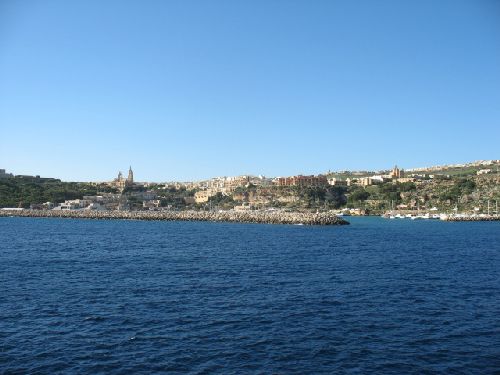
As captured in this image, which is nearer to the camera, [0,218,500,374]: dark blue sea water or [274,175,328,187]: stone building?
[0,218,500,374]: dark blue sea water

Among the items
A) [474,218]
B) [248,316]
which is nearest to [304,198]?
[474,218]

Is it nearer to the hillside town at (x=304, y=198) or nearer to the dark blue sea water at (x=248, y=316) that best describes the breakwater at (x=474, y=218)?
the hillside town at (x=304, y=198)

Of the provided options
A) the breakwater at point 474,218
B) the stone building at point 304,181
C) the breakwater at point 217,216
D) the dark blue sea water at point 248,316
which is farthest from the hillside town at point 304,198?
the dark blue sea water at point 248,316

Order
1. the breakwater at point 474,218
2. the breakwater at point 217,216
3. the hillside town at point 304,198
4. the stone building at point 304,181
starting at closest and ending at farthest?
the breakwater at point 217,216 < the breakwater at point 474,218 < the hillside town at point 304,198 < the stone building at point 304,181

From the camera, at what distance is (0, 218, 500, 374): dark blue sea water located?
13.4m

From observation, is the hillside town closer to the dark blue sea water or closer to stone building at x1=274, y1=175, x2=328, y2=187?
stone building at x1=274, y1=175, x2=328, y2=187

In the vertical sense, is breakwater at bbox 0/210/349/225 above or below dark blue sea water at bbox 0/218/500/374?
above

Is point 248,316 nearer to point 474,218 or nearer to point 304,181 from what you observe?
point 474,218

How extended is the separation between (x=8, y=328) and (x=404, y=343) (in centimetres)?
1322

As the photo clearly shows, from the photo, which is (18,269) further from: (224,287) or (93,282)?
(224,287)

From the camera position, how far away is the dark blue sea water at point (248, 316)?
13.4 m

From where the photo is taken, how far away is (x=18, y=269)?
92.1 feet

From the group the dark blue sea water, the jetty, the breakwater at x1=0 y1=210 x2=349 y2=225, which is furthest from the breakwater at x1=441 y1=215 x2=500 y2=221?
the dark blue sea water

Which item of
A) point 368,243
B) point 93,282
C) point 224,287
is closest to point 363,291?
point 224,287
